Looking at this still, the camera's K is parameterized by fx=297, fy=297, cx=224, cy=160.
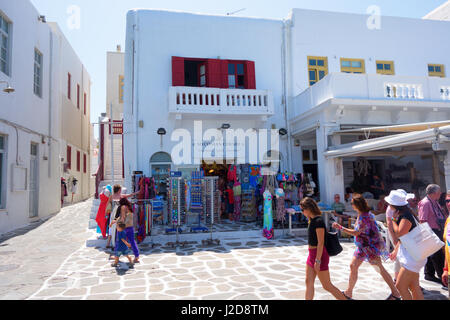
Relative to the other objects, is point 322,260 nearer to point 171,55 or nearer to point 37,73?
point 171,55

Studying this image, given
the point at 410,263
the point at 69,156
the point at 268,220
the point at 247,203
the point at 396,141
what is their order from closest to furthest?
the point at 410,263 < the point at 396,141 < the point at 268,220 < the point at 247,203 < the point at 69,156

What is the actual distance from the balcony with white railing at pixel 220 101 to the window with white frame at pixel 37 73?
6.60 meters

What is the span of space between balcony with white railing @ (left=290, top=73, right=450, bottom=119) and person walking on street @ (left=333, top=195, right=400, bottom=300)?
22.1 feet

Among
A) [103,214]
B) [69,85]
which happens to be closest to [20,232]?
[103,214]

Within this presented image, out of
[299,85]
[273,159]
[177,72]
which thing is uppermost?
[177,72]

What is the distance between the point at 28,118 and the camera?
12.0 m

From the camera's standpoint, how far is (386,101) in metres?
10.6

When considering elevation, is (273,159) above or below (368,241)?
above

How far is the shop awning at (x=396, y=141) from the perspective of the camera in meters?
6.31

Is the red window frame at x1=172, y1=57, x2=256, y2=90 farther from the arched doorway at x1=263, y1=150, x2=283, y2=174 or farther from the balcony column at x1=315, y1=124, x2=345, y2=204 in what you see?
the balcony column at x1=315, y1=124, x2=345, y2=204

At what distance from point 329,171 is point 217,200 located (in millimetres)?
4119


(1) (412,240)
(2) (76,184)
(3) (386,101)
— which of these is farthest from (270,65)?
(2) (76,184)

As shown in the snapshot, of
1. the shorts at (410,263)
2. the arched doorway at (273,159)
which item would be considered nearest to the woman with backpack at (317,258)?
the shorts at (410,263)

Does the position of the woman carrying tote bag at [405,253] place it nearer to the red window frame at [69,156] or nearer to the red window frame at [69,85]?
the red window frame at [69,156]
